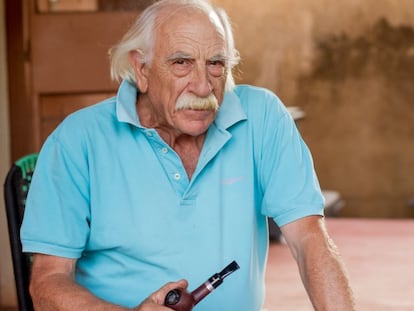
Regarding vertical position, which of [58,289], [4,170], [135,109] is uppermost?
[135,109]

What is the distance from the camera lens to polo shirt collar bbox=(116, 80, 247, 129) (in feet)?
7.90

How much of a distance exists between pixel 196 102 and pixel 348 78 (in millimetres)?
7922

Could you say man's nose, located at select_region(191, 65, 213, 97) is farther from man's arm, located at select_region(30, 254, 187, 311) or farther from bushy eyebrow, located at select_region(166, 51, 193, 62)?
man's arm, located at select_region(30, 254, 187, 311)

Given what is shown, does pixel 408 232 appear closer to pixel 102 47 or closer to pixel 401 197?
pixel 401 197

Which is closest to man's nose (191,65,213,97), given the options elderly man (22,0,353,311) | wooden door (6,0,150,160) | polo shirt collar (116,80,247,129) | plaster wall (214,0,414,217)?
elderly man (22,0,353,311)

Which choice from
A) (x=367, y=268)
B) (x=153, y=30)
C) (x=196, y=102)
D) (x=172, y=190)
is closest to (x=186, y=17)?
(x=153, y=30)

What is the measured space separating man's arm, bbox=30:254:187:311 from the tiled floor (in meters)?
1.98

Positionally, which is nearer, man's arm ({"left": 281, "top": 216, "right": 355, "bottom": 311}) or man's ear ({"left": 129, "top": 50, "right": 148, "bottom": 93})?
man's arm ({"left": 281, "top": 216, "right": 355, "bottom": 311})

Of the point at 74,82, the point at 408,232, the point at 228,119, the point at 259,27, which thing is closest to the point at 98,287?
the point at 228,119

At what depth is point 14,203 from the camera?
2.48 metres

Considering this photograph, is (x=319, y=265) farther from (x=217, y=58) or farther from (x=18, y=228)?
(x=18, y=228)

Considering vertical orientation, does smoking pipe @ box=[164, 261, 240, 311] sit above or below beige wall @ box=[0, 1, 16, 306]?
above

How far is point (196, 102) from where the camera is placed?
2.31 metres

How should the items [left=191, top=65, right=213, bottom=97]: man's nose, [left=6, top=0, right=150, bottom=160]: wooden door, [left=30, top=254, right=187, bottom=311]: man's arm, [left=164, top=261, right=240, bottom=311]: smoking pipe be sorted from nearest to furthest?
[left=164, top=261, right=240, bottom=311]: smoking pipe
[left=30, top=254, right=187, bottom=311]: man's arm
[left=191, top=65, right=213, bottom=97]: man's nose
[left=6, top=0, right=150, bottom=160]: wooden door
